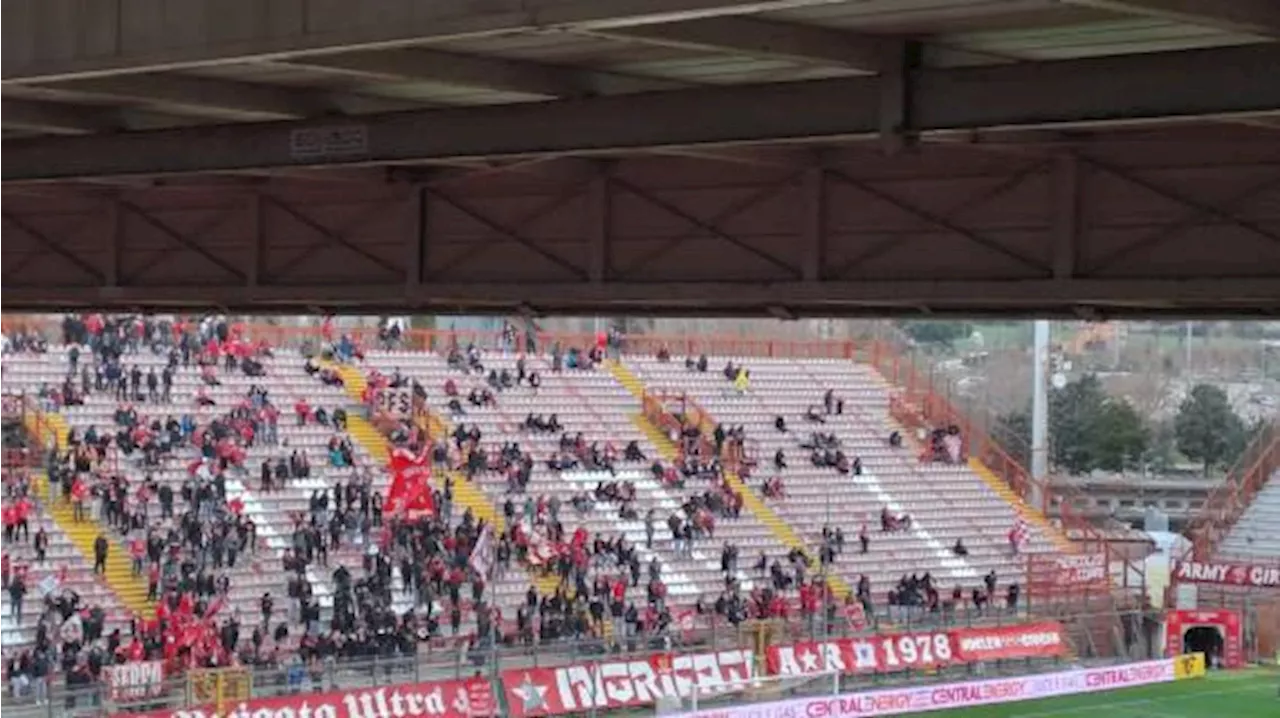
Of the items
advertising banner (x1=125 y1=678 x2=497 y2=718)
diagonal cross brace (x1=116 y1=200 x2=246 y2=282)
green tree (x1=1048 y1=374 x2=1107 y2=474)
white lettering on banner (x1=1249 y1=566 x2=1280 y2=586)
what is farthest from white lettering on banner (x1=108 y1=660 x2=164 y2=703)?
green tree (x1=1048 y1=374 x2=1107 y2=474)

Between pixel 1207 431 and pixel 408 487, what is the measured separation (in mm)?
63075

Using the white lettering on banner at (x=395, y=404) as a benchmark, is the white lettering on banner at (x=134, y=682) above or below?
below

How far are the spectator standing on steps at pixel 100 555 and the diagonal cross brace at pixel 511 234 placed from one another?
25087 mm

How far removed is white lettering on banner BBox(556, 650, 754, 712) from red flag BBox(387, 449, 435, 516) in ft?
16.7

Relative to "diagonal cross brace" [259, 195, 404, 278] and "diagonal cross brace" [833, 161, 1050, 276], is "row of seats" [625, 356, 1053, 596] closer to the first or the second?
"diagonal cross brace" [259, 195, 404, 278]

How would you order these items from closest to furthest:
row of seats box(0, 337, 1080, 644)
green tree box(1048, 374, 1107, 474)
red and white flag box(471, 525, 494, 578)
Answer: red and white flag box(471, 525, 494, 578) < row of seats box(0, 337, 1080, 644) < green tree box(1048, 374, 1107, 474)

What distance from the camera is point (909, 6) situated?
1026 cm

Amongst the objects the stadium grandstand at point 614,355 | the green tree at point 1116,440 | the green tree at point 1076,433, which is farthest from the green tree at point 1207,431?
the green tree at point 1076,433

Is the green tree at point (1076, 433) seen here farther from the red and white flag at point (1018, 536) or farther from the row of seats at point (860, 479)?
the red and white flag at point (1018, 536)

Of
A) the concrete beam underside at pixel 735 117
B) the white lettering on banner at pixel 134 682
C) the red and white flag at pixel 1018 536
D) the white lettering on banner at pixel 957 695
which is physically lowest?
the white lettering on banner at pixel 957 695

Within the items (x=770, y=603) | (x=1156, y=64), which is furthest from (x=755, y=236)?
(x=770, y=603)

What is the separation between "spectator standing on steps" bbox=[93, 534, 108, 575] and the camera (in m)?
40.6

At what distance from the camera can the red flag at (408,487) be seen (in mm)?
41316

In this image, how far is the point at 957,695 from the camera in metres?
42.7
